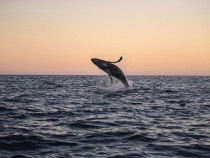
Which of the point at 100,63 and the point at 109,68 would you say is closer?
the point at 100,63

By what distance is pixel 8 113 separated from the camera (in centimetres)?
1428

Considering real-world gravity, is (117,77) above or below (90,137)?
above

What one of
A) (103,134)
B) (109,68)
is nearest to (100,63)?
(109,68)

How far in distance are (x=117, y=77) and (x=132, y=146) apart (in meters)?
14.0

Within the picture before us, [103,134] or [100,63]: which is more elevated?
[100,63]

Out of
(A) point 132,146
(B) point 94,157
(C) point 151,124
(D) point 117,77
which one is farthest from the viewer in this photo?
(D) point 117,77

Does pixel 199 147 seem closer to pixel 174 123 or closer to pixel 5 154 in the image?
pixel 174 123

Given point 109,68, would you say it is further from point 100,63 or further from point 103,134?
point 103,134

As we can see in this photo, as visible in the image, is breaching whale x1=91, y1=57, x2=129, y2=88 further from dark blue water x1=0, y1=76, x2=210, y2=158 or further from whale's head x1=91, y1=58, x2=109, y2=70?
dark blue water x1=0, y1=76, x2=210, y2=158


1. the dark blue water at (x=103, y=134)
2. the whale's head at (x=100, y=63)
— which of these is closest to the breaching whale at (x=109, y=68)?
the whale's head at (x=100, y=63)

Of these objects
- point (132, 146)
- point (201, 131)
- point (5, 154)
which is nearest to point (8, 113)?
point (5, 154)

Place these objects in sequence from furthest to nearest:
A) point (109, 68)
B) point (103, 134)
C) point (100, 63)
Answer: point (109, 68) < point (100, 63) < point (103, 134)

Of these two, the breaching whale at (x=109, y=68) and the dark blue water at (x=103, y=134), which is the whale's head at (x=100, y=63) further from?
the dark blue water at (x=103, y=134)

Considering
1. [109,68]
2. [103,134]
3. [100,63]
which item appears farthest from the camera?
[109,68]
